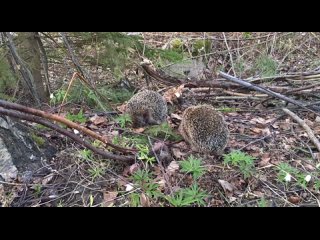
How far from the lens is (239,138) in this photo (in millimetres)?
4227

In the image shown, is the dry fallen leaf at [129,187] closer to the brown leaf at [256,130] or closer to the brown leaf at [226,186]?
the brown leaf at [226,186]

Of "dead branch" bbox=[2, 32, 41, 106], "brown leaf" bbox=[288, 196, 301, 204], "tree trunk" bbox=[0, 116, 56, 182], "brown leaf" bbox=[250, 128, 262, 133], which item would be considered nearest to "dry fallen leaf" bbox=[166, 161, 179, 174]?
"brown leaf" bbox=[288, 196, 301, 204]

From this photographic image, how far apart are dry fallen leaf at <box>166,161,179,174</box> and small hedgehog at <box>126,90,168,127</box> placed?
1021 millimetres

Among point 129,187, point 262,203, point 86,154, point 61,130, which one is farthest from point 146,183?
point 262,203

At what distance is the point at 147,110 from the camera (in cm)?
447

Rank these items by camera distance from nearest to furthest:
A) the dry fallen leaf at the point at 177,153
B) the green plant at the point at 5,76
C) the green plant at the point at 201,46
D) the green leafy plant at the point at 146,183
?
the green leafy plant at the point at 146,183, the dry fallen leaf at the point at 177,153, the green plant at the point at 5,76, the green plant at the point at 201,46

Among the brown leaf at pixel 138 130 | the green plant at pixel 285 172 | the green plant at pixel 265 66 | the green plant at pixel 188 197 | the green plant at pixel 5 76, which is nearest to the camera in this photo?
the green plant at pixel 188 197

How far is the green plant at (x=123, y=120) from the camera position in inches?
165

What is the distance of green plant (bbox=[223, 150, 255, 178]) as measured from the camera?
3.41 metres

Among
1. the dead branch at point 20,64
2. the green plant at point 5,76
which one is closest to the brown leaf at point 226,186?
the dead branch at point 20,64

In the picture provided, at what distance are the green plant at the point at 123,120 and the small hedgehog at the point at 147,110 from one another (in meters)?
0.08

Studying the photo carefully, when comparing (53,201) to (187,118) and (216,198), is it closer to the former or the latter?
(216,198)

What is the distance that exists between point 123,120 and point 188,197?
5.09ft
